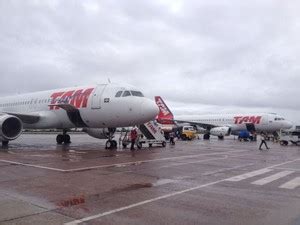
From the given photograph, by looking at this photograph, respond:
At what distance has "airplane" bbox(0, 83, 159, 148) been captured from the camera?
2052 cm

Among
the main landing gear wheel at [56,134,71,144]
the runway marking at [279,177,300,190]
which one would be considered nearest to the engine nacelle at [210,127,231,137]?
the main landing gear wheel at [56,134,71,144]

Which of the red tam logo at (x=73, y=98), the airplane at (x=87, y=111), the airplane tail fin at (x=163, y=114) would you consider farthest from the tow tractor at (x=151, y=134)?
the airplane tail fin at (x=163, y=114)

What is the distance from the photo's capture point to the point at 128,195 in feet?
25.5

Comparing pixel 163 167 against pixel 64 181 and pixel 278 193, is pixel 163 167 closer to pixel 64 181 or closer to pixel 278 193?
pixel 64 181

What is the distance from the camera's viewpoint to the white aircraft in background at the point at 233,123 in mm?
44656

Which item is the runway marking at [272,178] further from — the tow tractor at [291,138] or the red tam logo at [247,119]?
the red tam logo at [247,119]

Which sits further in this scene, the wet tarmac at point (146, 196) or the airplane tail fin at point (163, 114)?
the airplane tail fin at point (163, 114)

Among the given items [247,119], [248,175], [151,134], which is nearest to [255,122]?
[247,119]

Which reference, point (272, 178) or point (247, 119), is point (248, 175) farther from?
point (247, 119)

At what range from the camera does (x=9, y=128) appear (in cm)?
2206

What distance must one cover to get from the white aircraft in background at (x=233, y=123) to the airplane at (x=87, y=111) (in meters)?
20.1

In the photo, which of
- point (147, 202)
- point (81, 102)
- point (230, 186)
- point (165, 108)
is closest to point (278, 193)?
point (230, 186)

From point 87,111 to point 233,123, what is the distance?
100 ft

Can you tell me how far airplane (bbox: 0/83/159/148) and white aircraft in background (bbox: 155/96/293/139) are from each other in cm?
2009
